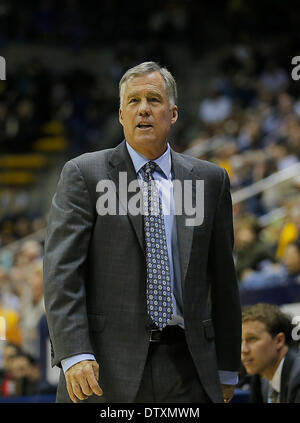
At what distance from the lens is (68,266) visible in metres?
2.94

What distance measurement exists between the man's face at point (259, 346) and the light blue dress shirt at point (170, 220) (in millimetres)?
840

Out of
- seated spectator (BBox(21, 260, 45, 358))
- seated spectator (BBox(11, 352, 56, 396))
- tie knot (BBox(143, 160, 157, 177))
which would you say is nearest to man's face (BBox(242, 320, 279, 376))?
tie knot (BBox(143, 160, 157, 177))

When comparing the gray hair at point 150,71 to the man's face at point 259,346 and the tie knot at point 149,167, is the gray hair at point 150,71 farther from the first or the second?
the man's face at point 259,346

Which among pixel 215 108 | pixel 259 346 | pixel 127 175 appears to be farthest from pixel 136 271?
pixel 215 108

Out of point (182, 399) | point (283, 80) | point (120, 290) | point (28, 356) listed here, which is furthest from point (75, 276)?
point (283, 80)

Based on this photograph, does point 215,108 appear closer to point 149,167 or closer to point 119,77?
point 119,77

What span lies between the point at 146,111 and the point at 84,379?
2.99 ft

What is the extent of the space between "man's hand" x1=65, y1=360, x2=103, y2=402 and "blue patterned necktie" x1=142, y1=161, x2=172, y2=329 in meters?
0.28

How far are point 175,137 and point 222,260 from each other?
1028cm

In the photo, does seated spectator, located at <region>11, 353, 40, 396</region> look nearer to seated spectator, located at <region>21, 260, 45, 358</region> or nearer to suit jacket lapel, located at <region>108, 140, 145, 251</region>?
seated spectator, located at <region>21, 260, 45, 358</region>

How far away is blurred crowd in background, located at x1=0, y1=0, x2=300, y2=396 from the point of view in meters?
11.6

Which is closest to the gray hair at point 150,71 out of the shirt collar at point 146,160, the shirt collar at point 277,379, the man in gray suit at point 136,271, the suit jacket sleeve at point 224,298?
the man in gray suit at point 136,271

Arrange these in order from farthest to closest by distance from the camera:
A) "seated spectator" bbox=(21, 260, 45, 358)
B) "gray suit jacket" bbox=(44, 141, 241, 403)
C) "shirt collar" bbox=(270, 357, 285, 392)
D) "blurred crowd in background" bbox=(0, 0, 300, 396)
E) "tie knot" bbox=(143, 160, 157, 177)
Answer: "blurred crowd in background" bbox=(0, 0, 300, 396) < "seated spectator" bbox=(21, 260, 45, 358) < "shirt collar" bbox=(270, 357, 285, 392) < "tie knot" bbox=(143, 160, 157, 177) < "gray suit jacket" bbox=(44, 141, 241, 403)

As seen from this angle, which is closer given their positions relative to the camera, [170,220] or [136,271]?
[136,271]
